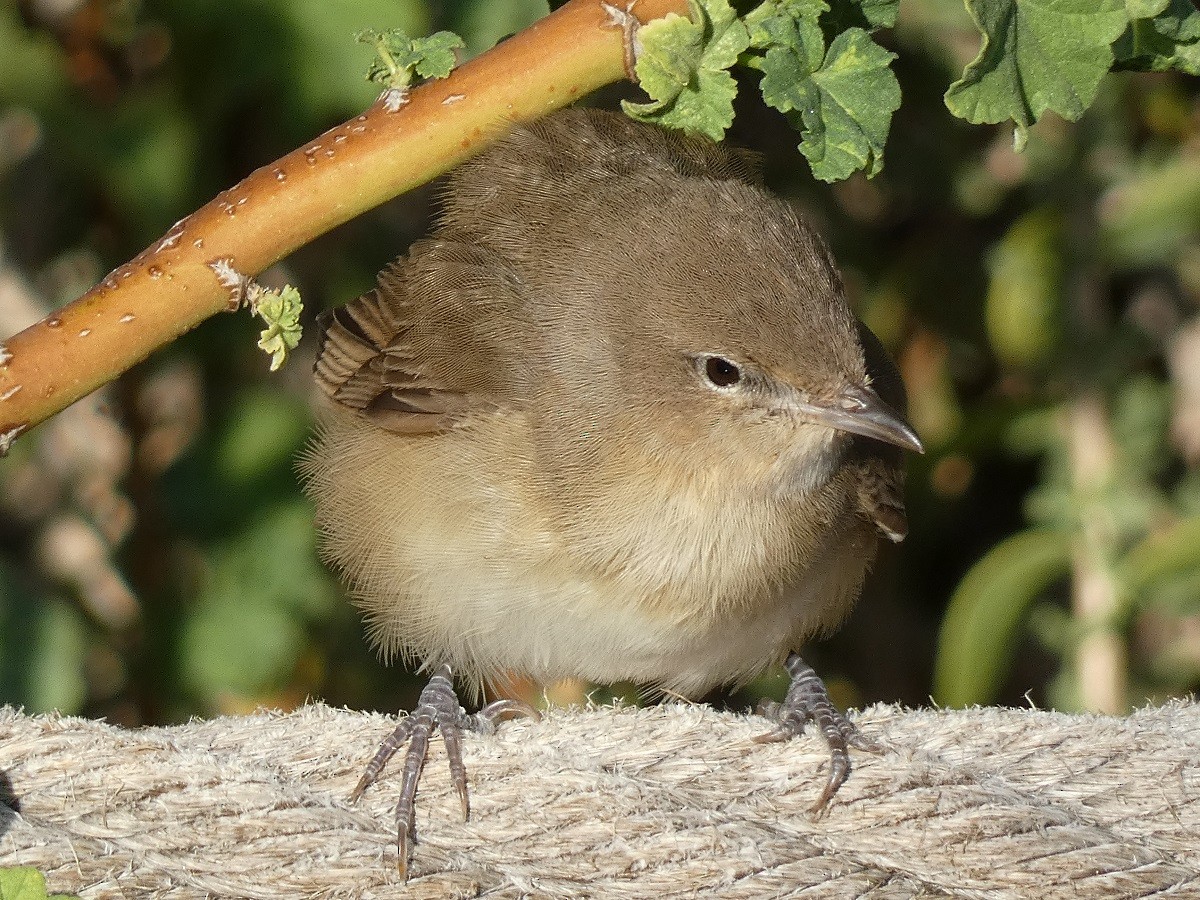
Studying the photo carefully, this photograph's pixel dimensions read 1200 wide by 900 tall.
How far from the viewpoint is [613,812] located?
2.28 meters

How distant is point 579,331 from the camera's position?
3029mm

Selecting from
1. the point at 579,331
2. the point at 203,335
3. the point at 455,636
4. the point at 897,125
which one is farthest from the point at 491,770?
the point at 897,125

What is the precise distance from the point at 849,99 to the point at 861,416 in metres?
0.76

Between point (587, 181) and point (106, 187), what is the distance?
1775 millimetres

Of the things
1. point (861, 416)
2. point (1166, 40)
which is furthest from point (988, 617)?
point (1166, 40)

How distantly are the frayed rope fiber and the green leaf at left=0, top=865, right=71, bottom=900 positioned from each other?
22 cm

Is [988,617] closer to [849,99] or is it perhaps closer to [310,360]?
[310,360]

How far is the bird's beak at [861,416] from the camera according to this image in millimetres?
2809

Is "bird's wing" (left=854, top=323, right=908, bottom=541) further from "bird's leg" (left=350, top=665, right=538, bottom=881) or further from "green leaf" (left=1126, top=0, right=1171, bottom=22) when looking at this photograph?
"green leaf" (left=1126, top=0, right=1171, bottom=22)

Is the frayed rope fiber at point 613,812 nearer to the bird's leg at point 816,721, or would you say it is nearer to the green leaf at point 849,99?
the bird's leg at point 816,721

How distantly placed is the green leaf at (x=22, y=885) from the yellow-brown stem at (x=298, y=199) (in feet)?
2.10

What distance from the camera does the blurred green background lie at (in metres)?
4.02

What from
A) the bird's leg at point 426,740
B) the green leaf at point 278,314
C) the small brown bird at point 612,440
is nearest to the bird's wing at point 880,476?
the small brown bird at point 612,440

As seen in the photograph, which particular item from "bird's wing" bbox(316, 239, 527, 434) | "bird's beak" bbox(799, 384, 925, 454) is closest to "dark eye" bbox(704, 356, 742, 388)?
"bird's beak" bbox(799, 384, 925, 454)
